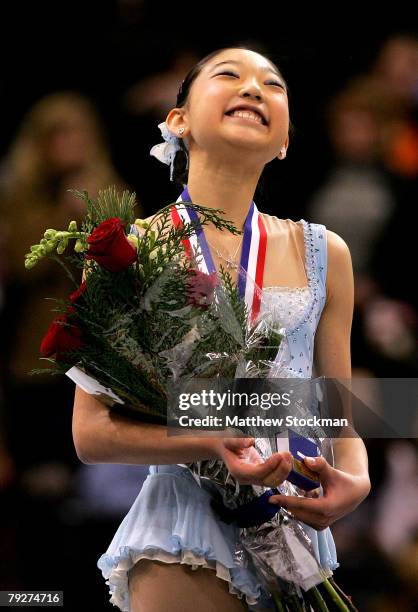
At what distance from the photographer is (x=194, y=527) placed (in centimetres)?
172

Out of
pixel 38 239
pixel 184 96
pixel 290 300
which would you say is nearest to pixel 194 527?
pixel 290 300

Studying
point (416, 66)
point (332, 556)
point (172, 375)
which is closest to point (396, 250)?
point (416, 66)

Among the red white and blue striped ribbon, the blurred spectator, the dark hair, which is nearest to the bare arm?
the red white and blue striped ribbon

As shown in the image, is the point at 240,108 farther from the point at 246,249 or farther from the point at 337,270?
the point at 337,270

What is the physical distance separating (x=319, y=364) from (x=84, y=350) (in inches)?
25.2

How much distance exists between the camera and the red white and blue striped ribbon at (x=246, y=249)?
1.78m

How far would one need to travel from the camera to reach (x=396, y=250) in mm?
3053

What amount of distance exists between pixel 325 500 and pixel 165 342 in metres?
0.39

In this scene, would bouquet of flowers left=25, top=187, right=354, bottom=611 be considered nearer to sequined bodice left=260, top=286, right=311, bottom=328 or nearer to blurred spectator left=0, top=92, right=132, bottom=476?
sequined bodice left=260, top=286, right=311, bottom=328

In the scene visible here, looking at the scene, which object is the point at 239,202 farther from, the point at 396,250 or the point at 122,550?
the point at 396,250

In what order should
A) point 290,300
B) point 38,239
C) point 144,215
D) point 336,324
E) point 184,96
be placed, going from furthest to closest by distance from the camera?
1. point 38,239
2. point 144,215
3. point 184,96
4. point 336,324
5. point 290,300

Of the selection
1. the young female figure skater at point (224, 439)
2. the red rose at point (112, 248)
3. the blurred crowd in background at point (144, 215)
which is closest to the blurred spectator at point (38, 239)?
the blurred crowd in background at point (144, 215)

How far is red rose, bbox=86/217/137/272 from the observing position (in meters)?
1.59

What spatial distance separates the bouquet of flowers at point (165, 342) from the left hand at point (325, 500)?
51 millimetres
